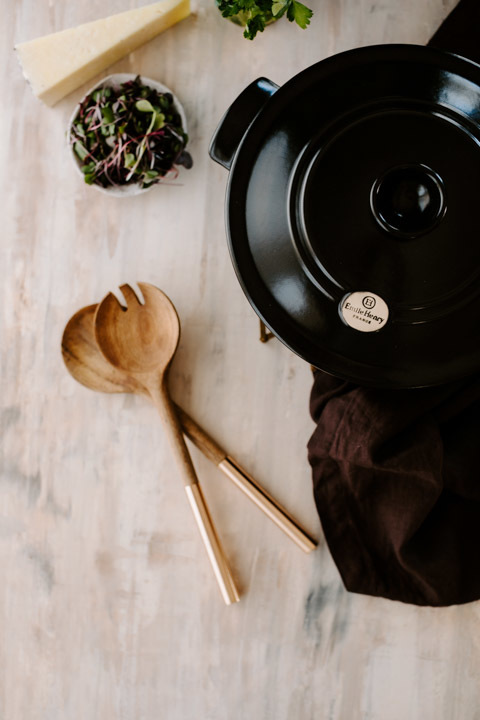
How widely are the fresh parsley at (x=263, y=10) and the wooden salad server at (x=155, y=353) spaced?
1.17 feet

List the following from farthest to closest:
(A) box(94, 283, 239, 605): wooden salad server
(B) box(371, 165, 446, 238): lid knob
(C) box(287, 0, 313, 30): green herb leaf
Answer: (A) box(94, 283, 239, 605): wooden salad server, (C) box(287, 0, 313, 30): green herb leaf, (B) box(371, 165, 446, 238): lid knob

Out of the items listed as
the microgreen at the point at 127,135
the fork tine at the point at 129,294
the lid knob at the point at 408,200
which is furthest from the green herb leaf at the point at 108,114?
the lid knob at the point at 408,200

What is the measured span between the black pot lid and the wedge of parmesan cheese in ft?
1.18

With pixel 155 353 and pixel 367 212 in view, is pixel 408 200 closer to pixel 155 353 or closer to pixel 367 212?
pixel 367 212

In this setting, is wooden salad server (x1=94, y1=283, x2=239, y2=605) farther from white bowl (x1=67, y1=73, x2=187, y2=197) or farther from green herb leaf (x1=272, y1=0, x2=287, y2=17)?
green herb leaf (x1=272, y1=0, x2=287, y2=17)

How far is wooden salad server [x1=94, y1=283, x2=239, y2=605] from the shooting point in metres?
0.84

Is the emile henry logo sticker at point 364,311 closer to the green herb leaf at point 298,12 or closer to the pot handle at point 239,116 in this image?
the pot handle at point 239,116

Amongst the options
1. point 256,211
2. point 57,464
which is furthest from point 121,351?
point 256,211

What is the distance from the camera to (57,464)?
909 mm

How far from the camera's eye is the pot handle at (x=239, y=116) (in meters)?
0.62

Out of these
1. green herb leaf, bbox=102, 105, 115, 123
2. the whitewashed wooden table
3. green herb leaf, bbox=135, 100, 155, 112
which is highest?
green herb leaf, bbox=135, 100, 155, 112

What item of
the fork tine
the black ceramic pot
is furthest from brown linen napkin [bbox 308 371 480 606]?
the fork tine

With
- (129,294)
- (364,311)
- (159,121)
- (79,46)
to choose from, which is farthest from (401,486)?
(79,46)

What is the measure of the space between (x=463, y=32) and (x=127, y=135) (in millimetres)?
459
